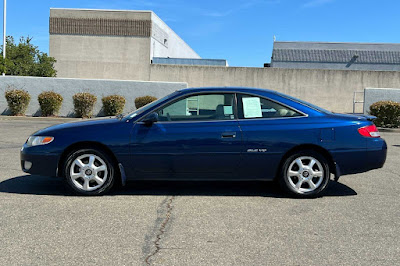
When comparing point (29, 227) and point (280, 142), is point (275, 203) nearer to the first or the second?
point (280, 142)

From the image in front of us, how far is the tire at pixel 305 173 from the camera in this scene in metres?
5.51

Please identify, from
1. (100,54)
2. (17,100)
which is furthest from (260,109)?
(100,54)

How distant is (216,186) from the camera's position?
632cm

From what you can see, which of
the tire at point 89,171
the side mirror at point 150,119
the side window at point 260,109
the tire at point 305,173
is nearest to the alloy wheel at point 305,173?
the tire at point 305,173

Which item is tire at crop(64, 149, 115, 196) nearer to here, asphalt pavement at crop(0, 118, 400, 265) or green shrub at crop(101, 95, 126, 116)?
asphalt pavement at crop(0, 118, 400, 265)

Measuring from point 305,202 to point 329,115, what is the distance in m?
1.23

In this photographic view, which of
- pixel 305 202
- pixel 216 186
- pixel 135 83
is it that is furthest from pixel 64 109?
pixel 305 202

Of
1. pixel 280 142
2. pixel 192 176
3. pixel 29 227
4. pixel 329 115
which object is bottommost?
pixel 29 227

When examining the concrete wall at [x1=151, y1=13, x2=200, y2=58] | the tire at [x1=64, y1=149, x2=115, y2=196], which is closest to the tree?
the concrete wall at [x1=151, y1=13, x2=200, y2=58]

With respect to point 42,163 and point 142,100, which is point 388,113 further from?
point 42,163

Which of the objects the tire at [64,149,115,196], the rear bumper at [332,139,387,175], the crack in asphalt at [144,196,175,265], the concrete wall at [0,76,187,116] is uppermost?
the concrete wall at [0,76,187,116]

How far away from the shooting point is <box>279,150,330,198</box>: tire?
18.1ft

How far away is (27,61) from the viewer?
41750 mm

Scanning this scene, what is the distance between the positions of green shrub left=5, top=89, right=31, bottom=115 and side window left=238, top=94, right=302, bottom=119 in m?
17.2
